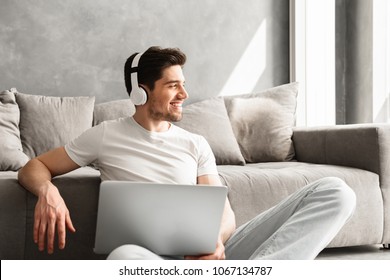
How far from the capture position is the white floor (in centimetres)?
286

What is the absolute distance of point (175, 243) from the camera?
5.36 feet

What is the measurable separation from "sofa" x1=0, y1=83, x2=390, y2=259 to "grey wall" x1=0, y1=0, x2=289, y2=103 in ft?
0.88

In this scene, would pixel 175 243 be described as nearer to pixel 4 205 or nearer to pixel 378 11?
pixel 4 205

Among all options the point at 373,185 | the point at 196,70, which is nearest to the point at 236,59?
the point at 196,70

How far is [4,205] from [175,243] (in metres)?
0.81

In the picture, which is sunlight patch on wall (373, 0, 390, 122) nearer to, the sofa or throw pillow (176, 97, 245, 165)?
the sofa

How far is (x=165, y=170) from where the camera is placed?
202 centimetres

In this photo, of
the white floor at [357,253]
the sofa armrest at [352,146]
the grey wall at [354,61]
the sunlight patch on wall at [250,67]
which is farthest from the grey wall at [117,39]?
the white floor at [357,253]

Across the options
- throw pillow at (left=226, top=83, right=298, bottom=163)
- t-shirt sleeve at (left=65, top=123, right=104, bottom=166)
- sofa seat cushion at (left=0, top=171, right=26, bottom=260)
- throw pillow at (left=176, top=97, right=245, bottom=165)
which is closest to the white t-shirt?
t-shirt sleeve at (left=65, top=123, right=104, bottom=166)

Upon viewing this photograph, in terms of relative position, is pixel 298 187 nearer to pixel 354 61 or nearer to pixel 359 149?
pixel 359 149

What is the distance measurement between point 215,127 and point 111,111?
57 centimetres

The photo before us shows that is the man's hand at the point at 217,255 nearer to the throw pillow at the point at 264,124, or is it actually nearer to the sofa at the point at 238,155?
the sofa at the point at 238,155

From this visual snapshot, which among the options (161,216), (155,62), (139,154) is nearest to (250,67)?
(155,62)

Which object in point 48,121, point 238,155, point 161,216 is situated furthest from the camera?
point 238,155
